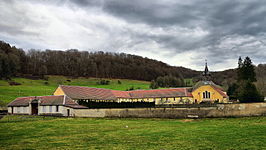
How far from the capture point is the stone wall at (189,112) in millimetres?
26703

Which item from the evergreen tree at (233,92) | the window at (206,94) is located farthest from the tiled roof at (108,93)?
the evergreen tree at (233,92)

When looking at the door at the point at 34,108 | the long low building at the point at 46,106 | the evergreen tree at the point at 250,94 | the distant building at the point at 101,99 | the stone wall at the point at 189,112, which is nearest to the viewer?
the stone wall at the point at 189,112

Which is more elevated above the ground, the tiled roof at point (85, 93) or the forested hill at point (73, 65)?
the forested hill at point (73, 65)

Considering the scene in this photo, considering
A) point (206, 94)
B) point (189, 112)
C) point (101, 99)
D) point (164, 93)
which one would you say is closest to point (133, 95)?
point (164, 93)

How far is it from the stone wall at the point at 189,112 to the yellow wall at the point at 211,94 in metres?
29.2

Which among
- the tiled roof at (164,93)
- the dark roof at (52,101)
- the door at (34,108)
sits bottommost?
the door at (34,108)

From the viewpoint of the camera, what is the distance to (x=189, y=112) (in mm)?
30406

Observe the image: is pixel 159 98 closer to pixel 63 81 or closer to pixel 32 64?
pixel 63 81

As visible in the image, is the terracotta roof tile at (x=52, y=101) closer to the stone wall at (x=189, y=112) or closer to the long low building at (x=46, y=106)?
the long low building at (x=46, y=106)

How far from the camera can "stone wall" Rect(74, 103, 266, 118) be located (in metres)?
26.7

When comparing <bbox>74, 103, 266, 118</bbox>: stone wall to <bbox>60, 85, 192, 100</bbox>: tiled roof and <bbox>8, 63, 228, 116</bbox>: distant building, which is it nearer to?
<bbox>8, 63, 228, 116</bbox>: distant building

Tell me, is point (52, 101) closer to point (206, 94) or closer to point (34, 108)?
point (34, 108)

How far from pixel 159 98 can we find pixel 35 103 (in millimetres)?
30827

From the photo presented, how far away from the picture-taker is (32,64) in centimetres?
10594
